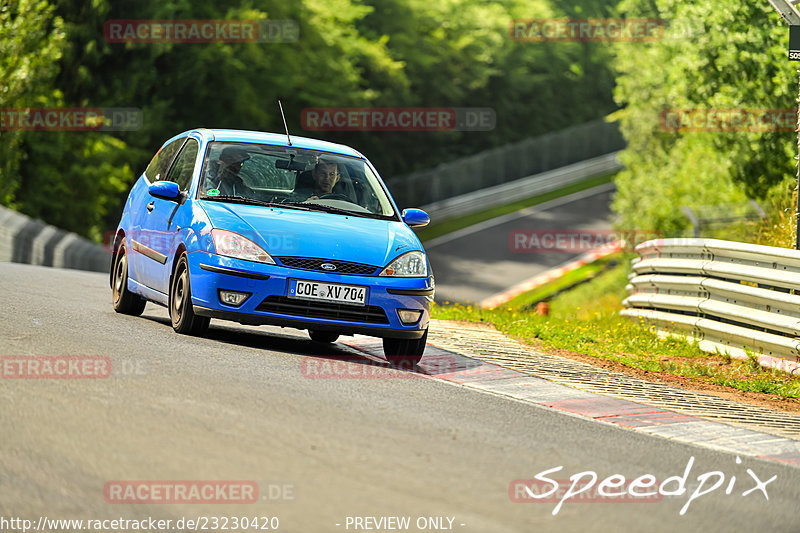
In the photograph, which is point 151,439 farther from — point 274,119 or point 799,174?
point 274,119

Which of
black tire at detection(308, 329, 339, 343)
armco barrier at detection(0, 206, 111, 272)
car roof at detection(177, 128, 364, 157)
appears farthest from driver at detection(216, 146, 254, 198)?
armco barrier at detection(0, 206, 111, 272)

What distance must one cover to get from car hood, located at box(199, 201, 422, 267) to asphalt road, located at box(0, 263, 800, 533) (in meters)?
0.94

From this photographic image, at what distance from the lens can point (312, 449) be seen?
614cm

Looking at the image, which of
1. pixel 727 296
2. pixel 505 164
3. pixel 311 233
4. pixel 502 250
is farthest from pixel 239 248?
pixel 505 164

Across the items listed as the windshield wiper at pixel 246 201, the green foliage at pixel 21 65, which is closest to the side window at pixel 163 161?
the windshield wiper at pixel 246 201

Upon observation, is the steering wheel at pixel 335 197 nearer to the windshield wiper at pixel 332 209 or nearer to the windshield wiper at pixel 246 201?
the windshield wiper at pixel 332 209

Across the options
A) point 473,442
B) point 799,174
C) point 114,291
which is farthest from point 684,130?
point 473,442

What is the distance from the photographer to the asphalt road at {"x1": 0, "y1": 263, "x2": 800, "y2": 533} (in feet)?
17.2

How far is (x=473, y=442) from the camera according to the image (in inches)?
267

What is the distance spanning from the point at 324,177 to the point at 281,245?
4.77 feet

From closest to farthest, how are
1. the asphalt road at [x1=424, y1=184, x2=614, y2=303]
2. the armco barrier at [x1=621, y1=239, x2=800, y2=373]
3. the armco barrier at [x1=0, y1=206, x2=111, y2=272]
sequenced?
the armco barrier at [x1=621, y1=239, x2=800, y2=373] → the armco barrier at [x1=0, y1=206, x2=111, y2=272] → the asphalt road at [x1=424, y1=184, x2=614, y2=303]

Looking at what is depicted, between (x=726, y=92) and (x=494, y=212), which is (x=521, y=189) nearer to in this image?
(x=494, y=212)

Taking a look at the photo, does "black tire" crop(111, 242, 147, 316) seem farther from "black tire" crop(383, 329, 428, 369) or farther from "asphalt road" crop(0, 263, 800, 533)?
"black tire" crop(383, 329, 428, 369)

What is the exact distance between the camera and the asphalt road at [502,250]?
38781mm
